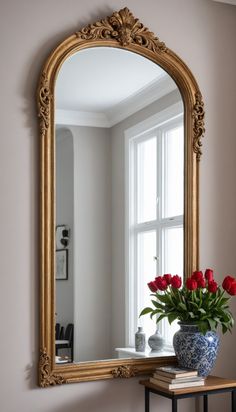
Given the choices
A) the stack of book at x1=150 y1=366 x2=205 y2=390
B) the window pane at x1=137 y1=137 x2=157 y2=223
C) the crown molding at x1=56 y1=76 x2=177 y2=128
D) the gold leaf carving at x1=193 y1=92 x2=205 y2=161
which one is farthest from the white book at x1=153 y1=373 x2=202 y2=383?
the crown molding at x1=56 y1=76 x2=177 y2=128

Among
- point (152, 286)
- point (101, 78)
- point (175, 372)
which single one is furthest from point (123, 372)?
point (101, 78)

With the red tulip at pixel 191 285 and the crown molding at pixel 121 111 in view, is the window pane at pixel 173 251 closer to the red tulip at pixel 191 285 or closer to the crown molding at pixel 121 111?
the red tulip at pixel 191 285

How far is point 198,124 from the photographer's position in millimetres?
3217

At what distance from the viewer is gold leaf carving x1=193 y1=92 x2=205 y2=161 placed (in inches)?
126

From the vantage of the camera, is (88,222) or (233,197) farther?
(233,197)

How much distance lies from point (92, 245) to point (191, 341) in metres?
0.62

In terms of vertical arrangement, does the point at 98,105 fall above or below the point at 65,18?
below

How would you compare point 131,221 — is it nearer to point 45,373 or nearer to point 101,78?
point 101,78

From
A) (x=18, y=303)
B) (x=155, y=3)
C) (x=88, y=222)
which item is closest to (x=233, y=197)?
(x=88, y=222)

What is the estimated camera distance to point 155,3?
320cm

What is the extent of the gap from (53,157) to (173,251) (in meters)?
0.76

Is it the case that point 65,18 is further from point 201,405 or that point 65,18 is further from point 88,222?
point 201,405

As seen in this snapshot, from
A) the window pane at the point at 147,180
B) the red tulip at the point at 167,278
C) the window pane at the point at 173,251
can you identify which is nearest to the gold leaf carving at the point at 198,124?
the window pane at the point at 147,180

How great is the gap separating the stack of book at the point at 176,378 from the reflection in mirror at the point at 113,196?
193 mm
